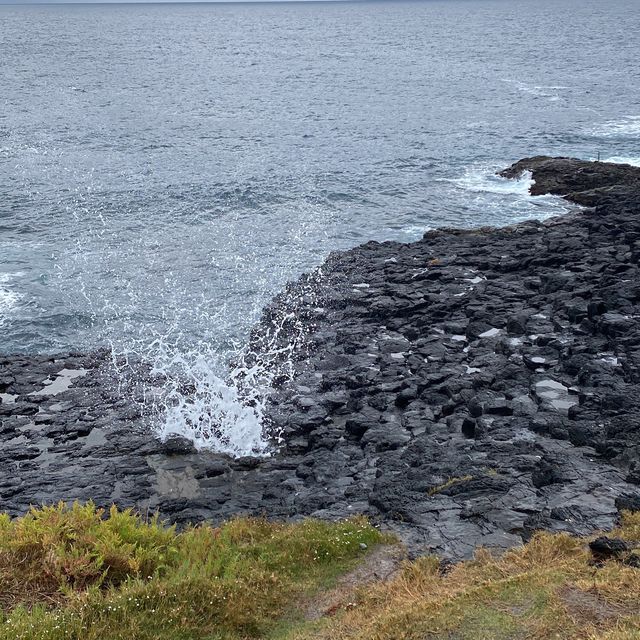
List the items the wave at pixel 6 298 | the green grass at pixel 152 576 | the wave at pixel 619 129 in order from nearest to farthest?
the green grass at pixel 152 576 < the wave at pixel 6 298 < the wave at pixel 619 129

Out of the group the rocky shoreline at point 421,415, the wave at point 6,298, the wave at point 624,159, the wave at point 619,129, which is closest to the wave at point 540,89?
the wave at point 619,129

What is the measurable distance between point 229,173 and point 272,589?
48599 millimetres

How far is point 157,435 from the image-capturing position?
80.5 feet

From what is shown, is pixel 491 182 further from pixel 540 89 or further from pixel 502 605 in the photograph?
pixel 540 89

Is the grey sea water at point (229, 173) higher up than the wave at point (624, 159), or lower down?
lower down

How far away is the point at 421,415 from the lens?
23750mm

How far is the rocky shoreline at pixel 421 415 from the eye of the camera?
18.6 meters

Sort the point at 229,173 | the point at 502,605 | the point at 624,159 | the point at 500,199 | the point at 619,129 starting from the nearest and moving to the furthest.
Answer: the point at 502,605 < the point at 500,199 < the point at 624,159 < the point at 229,173 < the point at 619,129

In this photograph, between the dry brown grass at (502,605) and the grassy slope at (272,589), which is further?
the grassy slope at (272,589)

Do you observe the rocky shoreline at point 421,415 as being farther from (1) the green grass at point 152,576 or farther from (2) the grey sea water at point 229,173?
(2) the grey sea water at point 229,173

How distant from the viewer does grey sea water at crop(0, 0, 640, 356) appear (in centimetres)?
A: 3741

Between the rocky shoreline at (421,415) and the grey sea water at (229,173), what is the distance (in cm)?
487

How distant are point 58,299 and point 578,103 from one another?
72195 millimetres

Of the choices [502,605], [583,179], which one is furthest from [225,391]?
[583,179]
